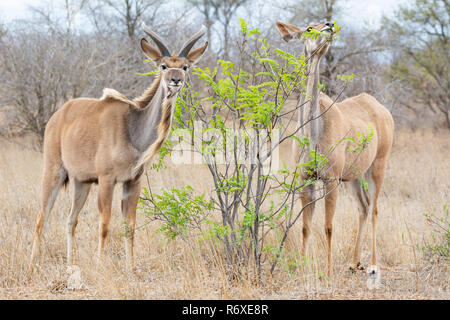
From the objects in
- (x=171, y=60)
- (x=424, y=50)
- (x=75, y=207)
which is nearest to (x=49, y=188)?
(x=75, y=207)

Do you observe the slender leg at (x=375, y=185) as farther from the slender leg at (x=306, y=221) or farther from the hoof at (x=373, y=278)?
the slender leg at (x=306, y=221)

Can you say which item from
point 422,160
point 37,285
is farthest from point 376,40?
point 37,285

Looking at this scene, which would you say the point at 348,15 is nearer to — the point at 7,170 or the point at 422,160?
the point at 422,160

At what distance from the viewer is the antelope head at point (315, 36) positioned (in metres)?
4.24

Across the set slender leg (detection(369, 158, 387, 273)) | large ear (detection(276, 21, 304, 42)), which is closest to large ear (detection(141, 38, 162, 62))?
large ear (detection(276, 21, 304, 42))

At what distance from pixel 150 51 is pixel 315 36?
148 centimetres

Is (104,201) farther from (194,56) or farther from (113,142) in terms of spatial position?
(194,56)

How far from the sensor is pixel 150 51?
188 inches

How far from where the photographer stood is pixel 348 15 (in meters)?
14.9

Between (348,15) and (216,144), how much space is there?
11.9m

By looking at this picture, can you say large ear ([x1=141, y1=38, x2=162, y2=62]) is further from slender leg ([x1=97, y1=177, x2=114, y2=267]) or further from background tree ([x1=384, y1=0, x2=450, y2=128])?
background tree ([x1=384, y1=0, x2=450, y2=128])

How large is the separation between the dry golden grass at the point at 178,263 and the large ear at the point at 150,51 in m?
1.64

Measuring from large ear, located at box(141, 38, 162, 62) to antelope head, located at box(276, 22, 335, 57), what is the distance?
112 cm

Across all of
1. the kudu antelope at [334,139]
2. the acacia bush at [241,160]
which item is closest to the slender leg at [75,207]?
the acacia bush at [241,160]
